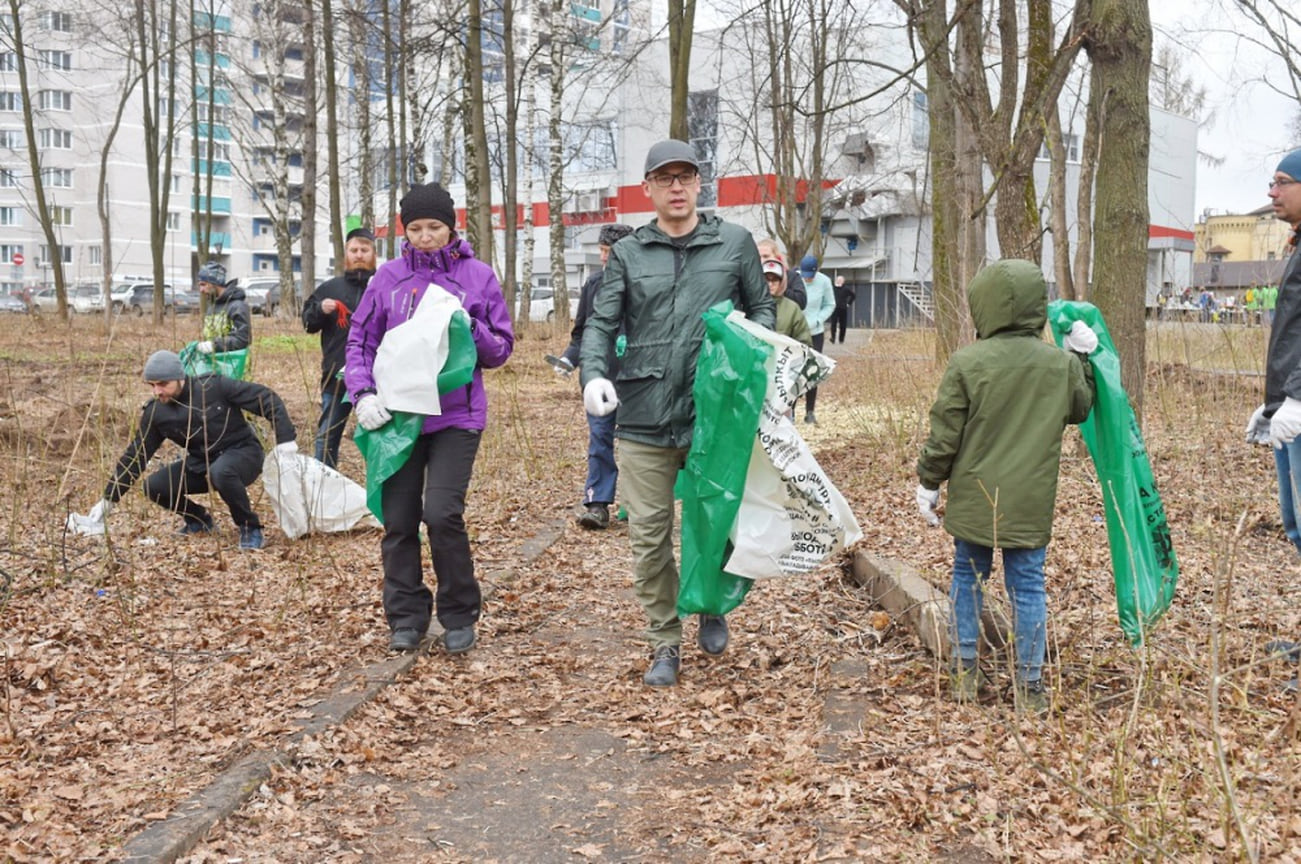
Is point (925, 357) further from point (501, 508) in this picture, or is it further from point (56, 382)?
point (56, 382)

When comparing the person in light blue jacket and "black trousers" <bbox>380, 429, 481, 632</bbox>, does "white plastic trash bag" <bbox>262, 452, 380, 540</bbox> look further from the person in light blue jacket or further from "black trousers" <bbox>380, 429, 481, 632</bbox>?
the person in light blue jacket

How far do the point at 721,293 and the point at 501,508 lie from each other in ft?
12.8

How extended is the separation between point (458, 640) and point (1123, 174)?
5107mm

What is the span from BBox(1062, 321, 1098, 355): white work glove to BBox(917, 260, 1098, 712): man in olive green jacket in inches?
4.6

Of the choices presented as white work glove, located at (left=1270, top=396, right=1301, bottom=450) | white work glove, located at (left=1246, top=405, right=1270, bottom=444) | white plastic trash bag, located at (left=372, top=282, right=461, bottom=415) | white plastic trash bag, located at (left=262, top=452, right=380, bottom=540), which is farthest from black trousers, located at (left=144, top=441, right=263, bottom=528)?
white work glove, located at (left=1270, top=396, right=1301, bottom=450)

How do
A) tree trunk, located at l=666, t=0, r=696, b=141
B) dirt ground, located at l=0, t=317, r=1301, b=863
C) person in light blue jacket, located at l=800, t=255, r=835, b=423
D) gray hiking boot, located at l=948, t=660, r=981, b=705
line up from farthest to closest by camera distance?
tree trunk, located at l=666, t=0, r=696, b=141
person in light blue jacket, located at l=800, t=255, r=835, b=423
gray hiking boot, located at l=948, t=660, r=981, b=705
dirt ground, located at l=0, t=317, r=1301, b=863

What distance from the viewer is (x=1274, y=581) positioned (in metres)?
5.43

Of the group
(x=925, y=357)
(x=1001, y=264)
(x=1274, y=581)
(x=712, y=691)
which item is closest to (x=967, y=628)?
(x=712, y=691)

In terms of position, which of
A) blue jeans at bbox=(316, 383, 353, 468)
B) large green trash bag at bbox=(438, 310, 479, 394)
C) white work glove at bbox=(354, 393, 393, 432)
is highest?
large green trash bag at bbox=(438, 310, 479, 394)

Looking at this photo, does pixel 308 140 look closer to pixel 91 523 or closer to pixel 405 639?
pixel 91 523

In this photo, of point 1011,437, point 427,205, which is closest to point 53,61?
point 427,205

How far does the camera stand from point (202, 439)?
7117mm

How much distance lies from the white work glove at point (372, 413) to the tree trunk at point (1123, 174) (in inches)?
196

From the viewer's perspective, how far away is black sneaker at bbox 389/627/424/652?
4.93 meters
